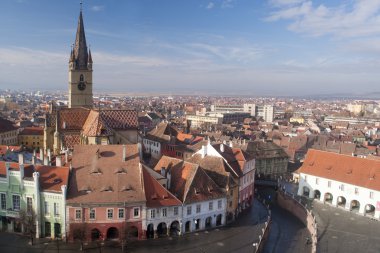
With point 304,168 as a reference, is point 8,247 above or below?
below

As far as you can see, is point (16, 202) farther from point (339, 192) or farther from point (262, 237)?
point (339, 192)

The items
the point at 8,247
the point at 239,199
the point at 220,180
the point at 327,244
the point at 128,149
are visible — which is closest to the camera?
the point at 8,247

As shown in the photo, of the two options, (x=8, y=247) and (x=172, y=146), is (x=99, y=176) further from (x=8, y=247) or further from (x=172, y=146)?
(x=172, y=146)

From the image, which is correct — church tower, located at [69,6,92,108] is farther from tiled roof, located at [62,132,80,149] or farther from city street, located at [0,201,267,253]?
city street, located at [0,201,267,253]

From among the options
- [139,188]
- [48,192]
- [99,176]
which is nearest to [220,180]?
[139,188]

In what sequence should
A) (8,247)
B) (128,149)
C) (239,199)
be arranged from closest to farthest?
(8,247)
(128,149)
(239,199)

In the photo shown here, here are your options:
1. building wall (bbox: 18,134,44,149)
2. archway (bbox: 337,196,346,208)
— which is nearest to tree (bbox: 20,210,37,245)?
archway (bbox: 337,196,346,208)

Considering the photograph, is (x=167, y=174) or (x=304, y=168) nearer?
(x=167, y=174)
